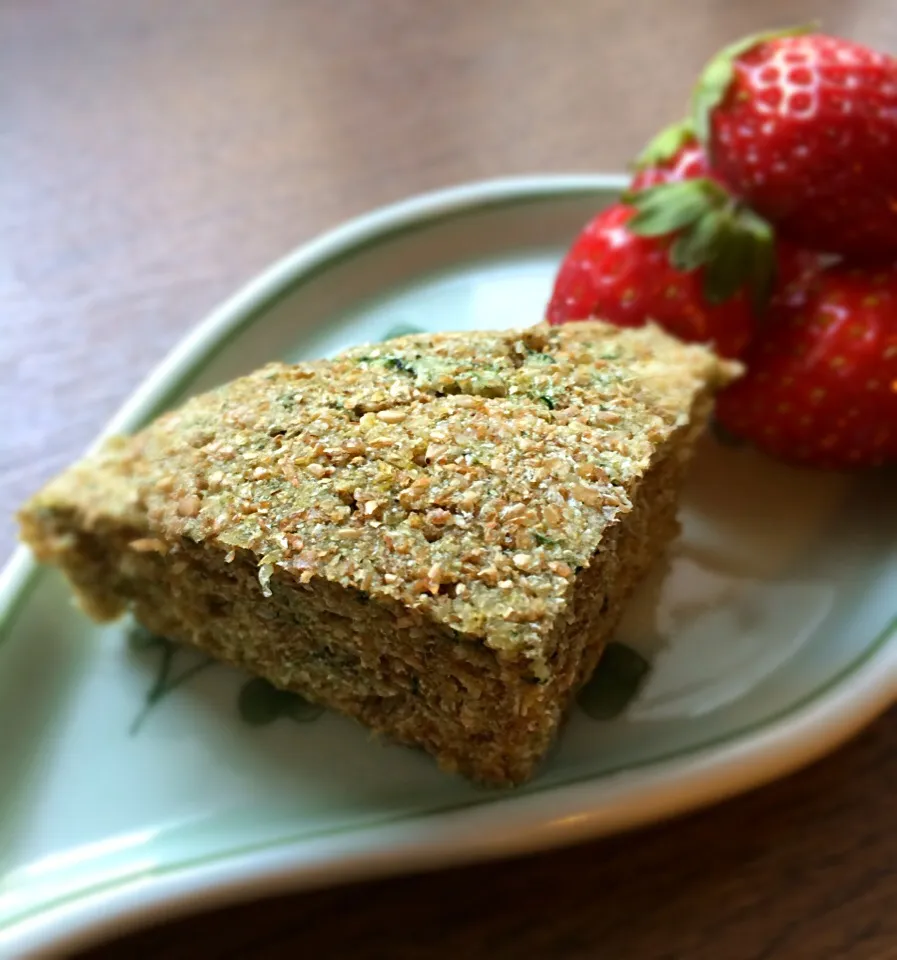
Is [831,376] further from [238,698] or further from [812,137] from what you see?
[238,698]

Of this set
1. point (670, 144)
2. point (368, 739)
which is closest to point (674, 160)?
point (670, 144)

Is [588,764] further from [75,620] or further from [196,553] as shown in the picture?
[75,620]

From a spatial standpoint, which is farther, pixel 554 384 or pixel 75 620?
pixel 75 620

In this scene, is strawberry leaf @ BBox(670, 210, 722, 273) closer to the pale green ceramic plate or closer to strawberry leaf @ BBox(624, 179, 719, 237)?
strawberry leaf @ BBox(624, 179, 719, 237)

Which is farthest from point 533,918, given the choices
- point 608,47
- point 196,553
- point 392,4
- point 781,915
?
point 392,4

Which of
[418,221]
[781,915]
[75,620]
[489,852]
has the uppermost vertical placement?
[418,221]

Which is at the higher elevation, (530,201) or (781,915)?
(530,201)
